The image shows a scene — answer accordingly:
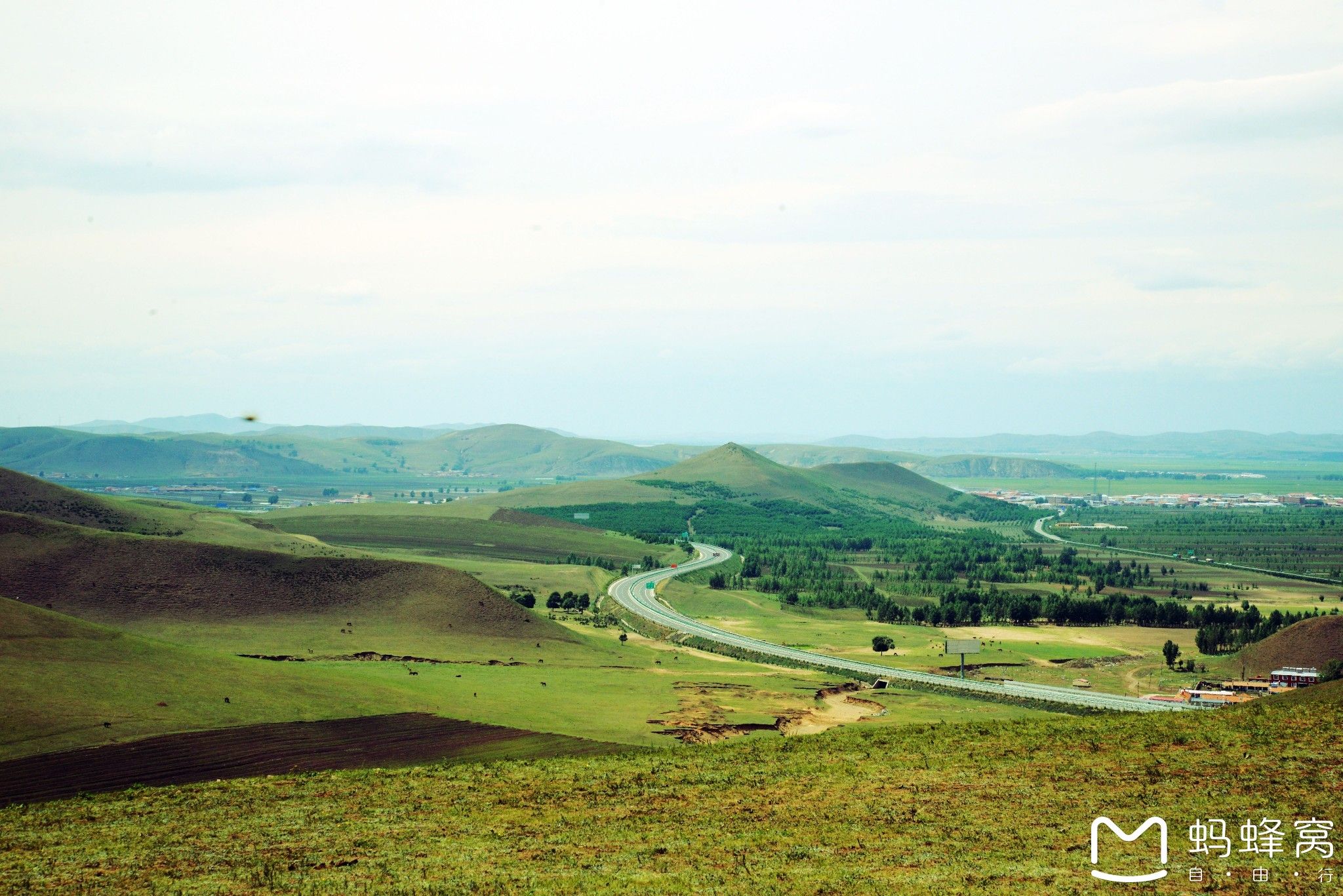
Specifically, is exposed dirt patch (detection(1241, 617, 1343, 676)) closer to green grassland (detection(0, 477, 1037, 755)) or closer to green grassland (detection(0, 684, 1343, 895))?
green grassland (detection(0, 477, 1037, 755))

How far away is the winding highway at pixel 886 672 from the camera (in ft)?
321

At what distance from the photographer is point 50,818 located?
50.4 metres

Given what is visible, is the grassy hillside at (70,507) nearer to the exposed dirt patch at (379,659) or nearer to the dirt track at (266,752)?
the exposed dirt patch at (379,659)

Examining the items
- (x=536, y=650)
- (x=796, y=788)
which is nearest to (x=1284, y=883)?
(x=796, y=788)

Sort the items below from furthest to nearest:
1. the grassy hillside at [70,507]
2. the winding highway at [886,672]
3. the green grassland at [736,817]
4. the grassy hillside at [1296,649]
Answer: the grassy hillside at [70,507]
the grassy hillside at [1296,649]
the winding highway at [886,672]
the green grassland at [736,817]

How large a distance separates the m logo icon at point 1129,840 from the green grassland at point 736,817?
0.58 metres

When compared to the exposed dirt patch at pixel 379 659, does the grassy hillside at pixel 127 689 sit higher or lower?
higher

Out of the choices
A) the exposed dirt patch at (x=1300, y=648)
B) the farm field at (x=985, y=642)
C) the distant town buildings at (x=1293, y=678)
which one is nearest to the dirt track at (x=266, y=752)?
the farm field at (x=985, y=642)

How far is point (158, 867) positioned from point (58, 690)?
39909 millimetres

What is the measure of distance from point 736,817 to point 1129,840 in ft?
52.9

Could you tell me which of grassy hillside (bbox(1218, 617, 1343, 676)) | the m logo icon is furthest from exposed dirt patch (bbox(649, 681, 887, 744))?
grassy hillside (bbox(1218, 617, 1343, 676))

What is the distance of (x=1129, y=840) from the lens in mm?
38125

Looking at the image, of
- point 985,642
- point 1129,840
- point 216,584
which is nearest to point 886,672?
point 985,642

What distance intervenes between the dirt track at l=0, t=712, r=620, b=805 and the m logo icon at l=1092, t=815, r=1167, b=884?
3819cm
